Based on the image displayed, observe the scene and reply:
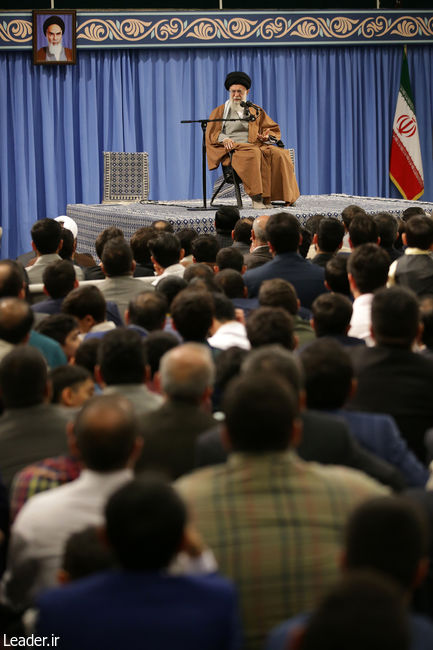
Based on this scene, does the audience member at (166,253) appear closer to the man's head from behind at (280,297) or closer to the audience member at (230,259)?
the audience member at (230,259)

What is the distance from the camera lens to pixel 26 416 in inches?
104

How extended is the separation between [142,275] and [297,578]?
400cm

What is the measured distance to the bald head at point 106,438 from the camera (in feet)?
6.97

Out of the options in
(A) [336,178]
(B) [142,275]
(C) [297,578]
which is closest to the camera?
(C) [297,578]

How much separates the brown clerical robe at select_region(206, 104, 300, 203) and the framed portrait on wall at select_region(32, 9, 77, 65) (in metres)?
2.91

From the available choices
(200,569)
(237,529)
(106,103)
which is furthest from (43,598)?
(106,103)

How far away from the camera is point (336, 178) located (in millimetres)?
12633

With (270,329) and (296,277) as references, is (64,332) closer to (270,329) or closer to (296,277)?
(270,329)

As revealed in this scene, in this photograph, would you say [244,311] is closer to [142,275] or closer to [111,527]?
[142,275]

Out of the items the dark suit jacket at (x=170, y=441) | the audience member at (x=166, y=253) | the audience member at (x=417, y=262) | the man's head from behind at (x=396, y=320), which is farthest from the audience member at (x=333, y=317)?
the audience member at (x=166, y=253)

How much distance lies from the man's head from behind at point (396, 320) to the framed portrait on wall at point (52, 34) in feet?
29.2

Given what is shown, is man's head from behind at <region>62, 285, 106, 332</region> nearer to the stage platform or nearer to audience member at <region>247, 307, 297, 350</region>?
audience member at <region>247, 307, 297, 350</region>

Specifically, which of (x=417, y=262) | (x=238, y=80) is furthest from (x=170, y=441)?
(x=238, y=80)

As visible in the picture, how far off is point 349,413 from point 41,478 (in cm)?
83
